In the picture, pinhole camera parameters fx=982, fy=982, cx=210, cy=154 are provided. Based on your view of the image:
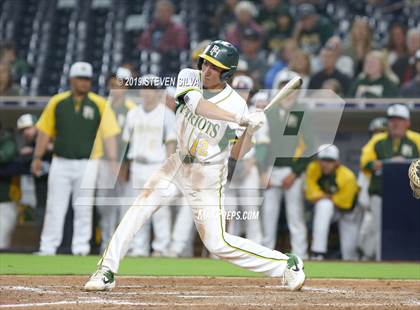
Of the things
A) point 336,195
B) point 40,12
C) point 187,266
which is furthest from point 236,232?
point 40,12

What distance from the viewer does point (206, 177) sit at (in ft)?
22.5

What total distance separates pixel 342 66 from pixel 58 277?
20.6 ft

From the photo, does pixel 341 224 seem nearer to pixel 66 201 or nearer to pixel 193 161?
pixel 66 201

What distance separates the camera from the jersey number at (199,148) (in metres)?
6.85

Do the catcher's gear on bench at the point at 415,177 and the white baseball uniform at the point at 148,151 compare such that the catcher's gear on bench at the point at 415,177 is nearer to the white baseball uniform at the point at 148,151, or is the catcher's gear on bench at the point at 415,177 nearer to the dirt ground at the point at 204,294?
the dirt ground at the point at 204,294

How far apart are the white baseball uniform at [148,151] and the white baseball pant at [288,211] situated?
1.18 m

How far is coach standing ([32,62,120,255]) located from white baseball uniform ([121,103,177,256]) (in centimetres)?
27

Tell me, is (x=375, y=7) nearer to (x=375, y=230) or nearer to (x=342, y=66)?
(x=342, y=66)

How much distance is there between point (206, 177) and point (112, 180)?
179 inches

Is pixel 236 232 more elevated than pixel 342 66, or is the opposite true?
pixel 342 66

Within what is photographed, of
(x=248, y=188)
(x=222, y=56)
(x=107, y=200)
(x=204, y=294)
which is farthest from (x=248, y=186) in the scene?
(x=222, y=56)

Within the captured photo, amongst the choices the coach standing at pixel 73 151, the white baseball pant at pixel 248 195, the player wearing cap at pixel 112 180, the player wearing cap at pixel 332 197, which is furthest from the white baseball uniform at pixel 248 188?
the coach standing at pixel 73 151

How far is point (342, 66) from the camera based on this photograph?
516 inches

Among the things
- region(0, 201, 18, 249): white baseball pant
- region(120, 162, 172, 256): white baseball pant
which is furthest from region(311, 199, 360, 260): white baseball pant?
region(0, 201, 18, 249): white baseball pant
